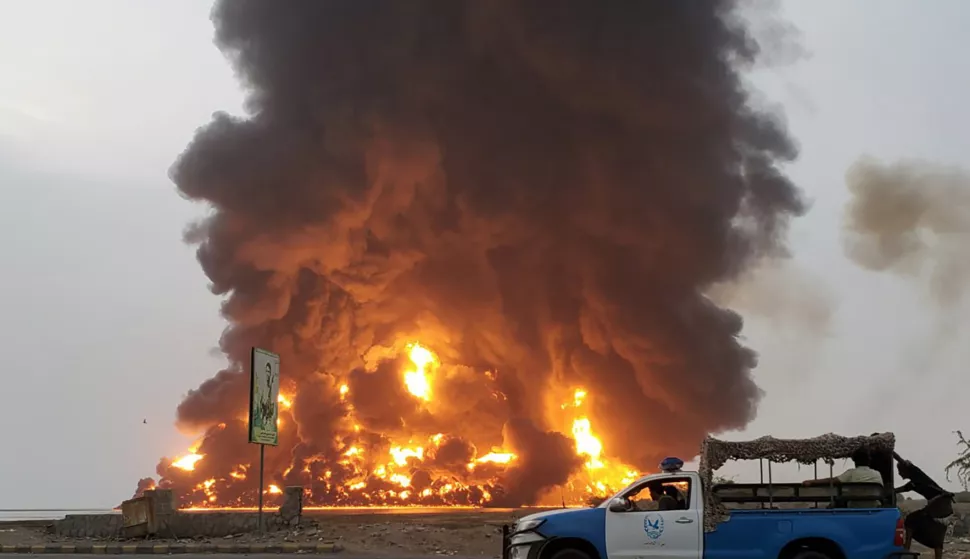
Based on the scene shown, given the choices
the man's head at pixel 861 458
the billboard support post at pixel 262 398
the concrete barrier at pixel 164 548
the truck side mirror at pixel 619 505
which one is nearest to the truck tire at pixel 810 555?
the man's head at pixel 861 458

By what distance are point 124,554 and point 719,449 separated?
64.4 feet

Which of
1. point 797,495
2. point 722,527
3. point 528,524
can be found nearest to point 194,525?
point 528,524

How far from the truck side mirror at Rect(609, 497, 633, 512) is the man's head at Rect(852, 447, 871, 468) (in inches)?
173

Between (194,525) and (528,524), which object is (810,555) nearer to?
(528,524)

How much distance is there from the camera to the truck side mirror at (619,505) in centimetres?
1598

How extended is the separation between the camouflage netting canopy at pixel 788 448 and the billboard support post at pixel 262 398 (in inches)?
805

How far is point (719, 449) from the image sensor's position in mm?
16984

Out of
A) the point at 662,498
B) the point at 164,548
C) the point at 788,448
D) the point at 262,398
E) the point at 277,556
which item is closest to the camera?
the point at 662,498

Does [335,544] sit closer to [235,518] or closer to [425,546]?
[425,546]

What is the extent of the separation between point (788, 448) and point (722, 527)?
2.26 metres

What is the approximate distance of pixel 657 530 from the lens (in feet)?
52.1

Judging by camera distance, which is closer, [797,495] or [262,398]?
[797,495]

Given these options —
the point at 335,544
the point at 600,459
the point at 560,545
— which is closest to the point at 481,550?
the point at 335,544

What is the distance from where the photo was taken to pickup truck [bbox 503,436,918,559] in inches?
617
